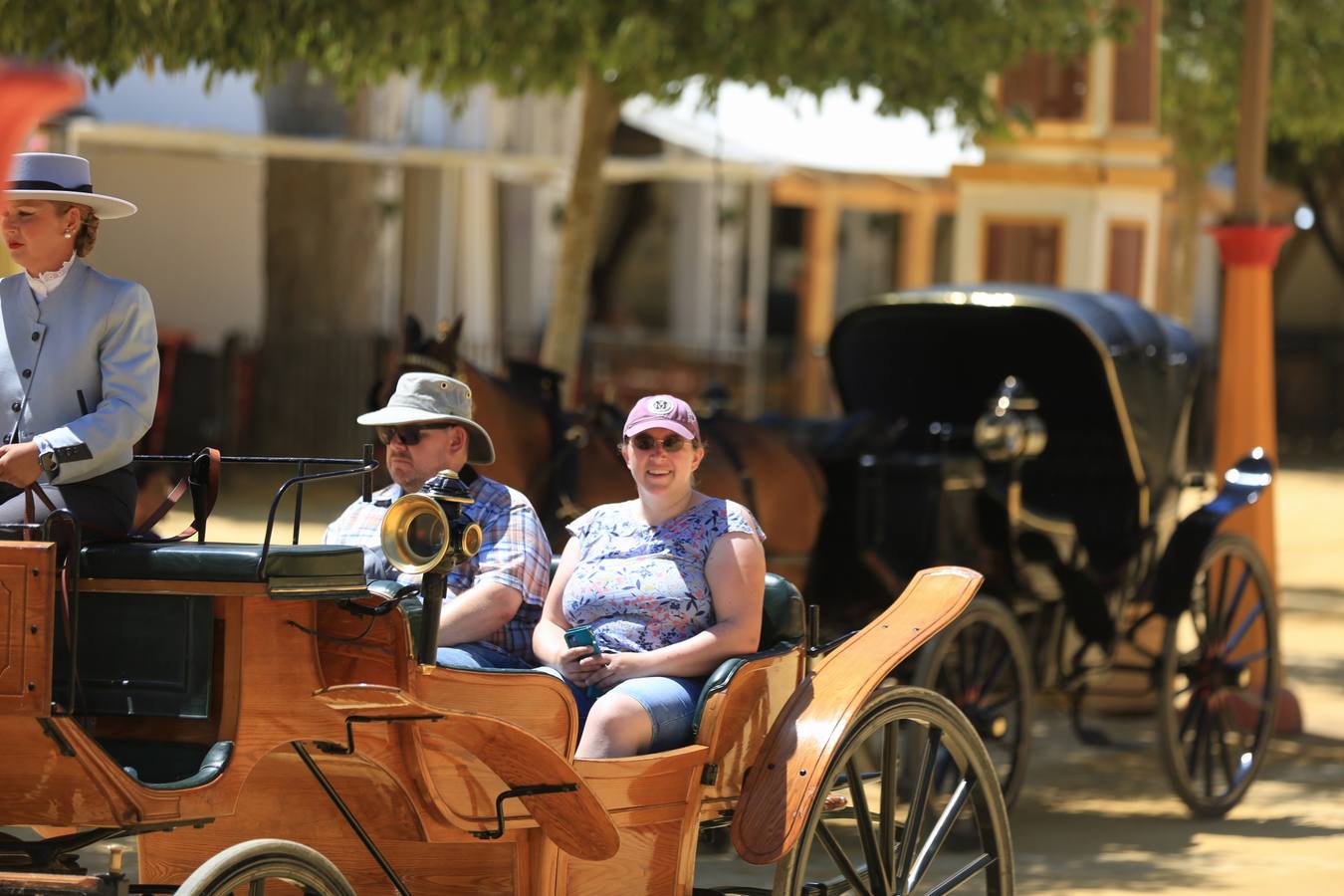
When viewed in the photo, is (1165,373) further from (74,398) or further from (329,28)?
(74,398)

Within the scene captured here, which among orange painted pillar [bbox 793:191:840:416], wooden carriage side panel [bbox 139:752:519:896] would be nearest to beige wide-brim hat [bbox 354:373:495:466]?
wooden carriage side panel [bbox 139:752:519:896]

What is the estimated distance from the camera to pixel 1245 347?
30.7 feet

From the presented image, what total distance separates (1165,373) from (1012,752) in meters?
1.95

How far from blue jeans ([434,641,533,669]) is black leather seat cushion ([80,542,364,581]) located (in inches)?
26.9

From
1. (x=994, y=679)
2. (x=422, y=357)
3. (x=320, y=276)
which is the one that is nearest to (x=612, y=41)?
(x=422, y=357)

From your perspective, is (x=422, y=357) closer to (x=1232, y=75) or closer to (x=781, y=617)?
(x=781, y=617)

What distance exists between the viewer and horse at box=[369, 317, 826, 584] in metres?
7.23

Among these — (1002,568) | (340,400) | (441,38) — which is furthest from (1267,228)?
(340,400)

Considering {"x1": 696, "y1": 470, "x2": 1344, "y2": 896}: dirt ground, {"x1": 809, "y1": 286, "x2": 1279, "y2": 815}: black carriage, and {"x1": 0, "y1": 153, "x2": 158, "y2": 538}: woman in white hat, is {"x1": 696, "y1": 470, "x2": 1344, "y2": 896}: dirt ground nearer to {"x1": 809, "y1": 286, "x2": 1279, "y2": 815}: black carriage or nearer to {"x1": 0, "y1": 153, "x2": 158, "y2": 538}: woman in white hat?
{"x1": 809, "y1": 286, "x2": 1279, "y2": 815}: black carriage

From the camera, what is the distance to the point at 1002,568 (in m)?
8.05

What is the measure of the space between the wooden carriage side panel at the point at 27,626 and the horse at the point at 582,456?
3.01m

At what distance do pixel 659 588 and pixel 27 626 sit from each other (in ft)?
5.51

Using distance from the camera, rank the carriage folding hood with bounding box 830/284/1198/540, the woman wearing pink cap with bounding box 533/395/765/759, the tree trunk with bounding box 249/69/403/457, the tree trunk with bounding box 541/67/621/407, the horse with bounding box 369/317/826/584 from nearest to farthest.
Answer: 1. the woman wearing pink cap with bounding box 533/395/765/759
2. the horse with bounding box 369/317/826/584
3. the carriage folding hood with bounding box 830/284/1198/540
4. the tree trunk with bounding box 541/67/621/407
5. the tree trunk with bounding box 249/69/403/457

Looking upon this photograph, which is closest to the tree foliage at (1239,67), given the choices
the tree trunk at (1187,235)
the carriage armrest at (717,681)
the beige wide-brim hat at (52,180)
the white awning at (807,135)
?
the tree trunk at (1187,235)
